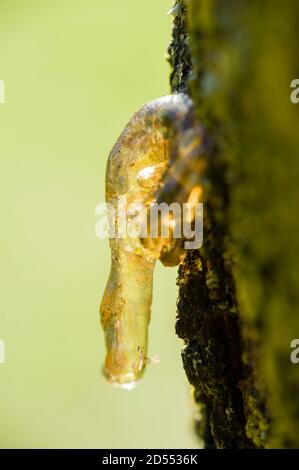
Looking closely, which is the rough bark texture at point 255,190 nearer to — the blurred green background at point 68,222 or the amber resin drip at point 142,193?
the amber resin drip at point 142,193

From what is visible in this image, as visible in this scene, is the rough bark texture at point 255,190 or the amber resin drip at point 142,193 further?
the amber resin drip at point 142,193

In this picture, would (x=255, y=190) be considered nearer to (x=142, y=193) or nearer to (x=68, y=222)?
(x=142, y=193)

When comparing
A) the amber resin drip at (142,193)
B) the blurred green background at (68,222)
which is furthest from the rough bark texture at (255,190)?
the blurred green background at (68,222)

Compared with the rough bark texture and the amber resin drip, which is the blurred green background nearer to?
the amber resin drip

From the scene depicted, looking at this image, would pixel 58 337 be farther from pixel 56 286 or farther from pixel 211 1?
pixel 211 1

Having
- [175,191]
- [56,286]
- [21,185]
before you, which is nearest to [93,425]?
[56,286]

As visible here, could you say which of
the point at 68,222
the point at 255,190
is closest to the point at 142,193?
the point at 255,190
